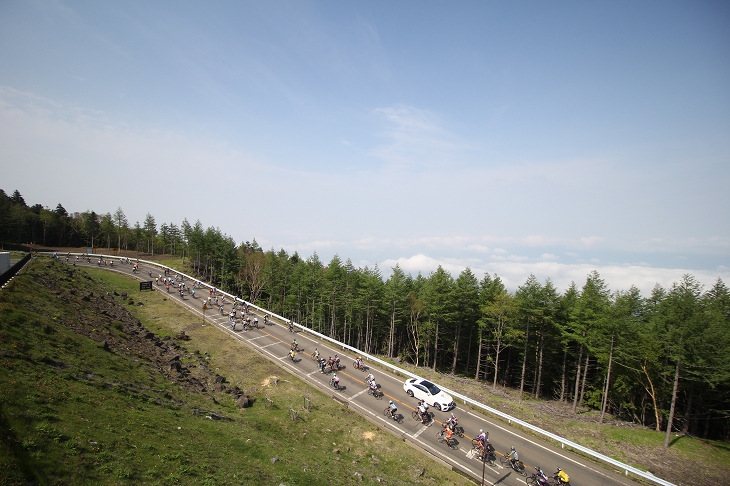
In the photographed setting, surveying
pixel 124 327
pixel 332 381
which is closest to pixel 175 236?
pixel 124 327

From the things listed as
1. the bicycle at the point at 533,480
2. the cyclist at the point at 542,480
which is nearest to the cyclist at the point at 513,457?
the bicycle at the point at 533,480

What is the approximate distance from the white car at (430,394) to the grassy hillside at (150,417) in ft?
22.3

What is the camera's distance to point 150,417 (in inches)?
676

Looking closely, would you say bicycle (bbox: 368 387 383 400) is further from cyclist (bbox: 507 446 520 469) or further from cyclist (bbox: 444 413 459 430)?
cyclist (bbox: 507 446 520 469)

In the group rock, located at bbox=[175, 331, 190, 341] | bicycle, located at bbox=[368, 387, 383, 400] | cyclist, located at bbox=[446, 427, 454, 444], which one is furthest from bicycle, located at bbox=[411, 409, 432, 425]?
rock, located at bbox=[175, 331, 190, 341]

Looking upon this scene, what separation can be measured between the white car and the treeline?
19.1 m

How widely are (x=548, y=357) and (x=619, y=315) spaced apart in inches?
756

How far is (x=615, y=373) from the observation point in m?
39.4

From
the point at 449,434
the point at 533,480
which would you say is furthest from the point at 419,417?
the point at 533,480

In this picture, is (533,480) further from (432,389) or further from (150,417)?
(150,417)

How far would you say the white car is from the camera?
93.3 feet

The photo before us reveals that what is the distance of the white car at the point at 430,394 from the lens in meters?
28.4

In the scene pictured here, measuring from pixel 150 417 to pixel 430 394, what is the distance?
22799 millimetres

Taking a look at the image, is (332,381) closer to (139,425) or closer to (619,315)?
(139,425)
